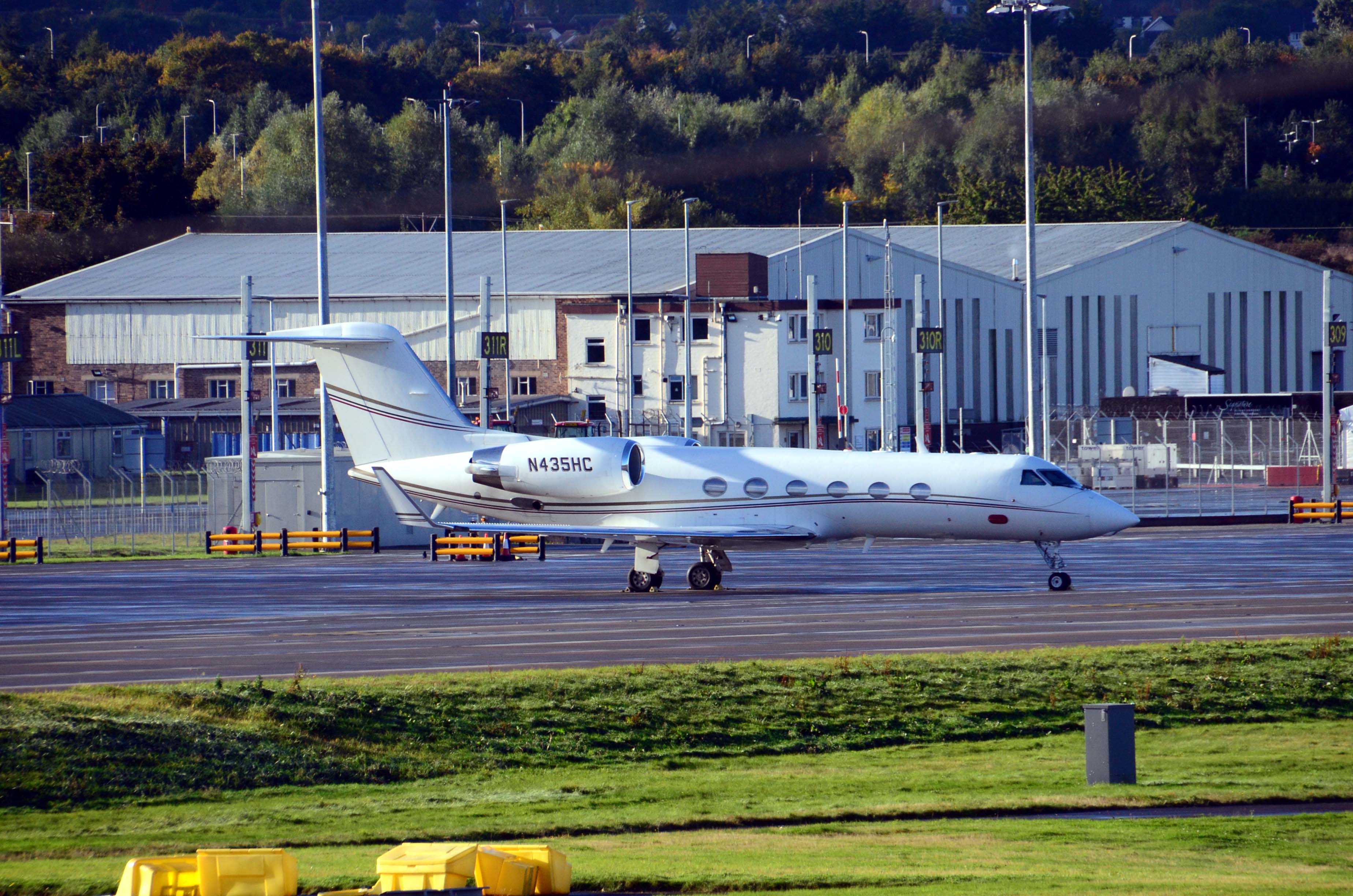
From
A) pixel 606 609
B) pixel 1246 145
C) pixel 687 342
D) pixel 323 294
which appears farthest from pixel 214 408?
pixel 1246 145

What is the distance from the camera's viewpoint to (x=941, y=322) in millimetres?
90250

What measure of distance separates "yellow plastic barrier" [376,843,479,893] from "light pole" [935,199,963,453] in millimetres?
60480

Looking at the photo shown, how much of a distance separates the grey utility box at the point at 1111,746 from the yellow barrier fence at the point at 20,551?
38217 mm

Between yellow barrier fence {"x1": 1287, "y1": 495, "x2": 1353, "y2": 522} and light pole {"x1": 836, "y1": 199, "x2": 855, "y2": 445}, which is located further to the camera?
light pole {"x1": 836, "y1": 199, "x2": 855, "y2": 445}

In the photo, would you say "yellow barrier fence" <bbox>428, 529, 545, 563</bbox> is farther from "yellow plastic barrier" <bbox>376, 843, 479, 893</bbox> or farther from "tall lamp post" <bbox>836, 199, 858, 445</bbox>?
"yellow plastic barrier" <bbox>376, 843, 479, 893</bbox>

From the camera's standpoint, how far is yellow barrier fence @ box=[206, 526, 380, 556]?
169 ft

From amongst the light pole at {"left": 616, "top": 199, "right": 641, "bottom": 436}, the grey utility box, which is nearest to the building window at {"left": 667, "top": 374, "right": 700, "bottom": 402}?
the light pole at {"left": 616, "top": 199, "right": 641, "bottom": 436}

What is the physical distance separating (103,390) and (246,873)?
308 feet

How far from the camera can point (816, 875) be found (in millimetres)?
13555

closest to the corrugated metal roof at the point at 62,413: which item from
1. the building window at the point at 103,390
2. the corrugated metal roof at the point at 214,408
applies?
the corrugated metal roof at the point at 214,408

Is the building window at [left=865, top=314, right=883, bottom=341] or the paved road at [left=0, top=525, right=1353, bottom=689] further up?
the building window at [left=865, top=314, right=883, bottom=341]

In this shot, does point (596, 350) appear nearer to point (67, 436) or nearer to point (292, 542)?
point (67, 436)

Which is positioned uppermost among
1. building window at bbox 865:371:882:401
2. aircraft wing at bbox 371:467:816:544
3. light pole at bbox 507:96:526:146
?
light pole at bbox 507:96:526:146

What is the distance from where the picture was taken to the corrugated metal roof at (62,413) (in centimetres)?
8306
